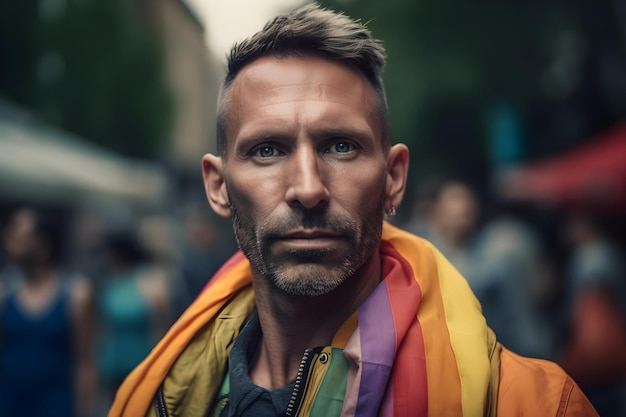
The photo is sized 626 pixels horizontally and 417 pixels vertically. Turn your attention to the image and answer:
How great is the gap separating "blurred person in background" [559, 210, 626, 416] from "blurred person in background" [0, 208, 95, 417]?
131 inches

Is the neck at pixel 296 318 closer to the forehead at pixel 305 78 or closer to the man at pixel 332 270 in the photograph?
the man at pixel 332 270

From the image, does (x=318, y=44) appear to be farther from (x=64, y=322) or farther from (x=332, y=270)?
(x=64, y=322)

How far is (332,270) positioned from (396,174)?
39 cm

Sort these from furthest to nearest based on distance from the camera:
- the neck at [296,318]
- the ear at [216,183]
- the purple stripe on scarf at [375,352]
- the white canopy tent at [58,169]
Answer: the white canopy tent at [58,169] → the ear at [216,183] → the neck at [296,318] → the purple stripe on scarf at [375,352]

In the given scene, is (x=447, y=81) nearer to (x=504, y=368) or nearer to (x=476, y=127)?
(x=476, y=127)

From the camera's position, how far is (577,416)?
161 centimetres

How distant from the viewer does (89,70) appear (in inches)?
703

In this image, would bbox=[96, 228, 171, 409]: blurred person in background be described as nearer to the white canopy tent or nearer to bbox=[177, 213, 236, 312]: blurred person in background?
bbox=[177, 213, 236, 312]: blurred person in background

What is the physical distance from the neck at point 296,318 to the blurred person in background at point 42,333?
3.01m

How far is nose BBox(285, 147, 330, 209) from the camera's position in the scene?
1604 millimetres

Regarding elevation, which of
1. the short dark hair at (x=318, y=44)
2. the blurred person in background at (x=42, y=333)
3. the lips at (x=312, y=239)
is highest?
the short dark hair at (x=318, y=44)

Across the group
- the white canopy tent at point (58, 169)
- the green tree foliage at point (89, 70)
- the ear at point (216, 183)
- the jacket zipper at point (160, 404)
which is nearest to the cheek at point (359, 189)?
the ear at point (216, 183)

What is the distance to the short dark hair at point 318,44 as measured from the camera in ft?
5.58

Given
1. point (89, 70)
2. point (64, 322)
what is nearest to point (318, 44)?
point (64, 322)
